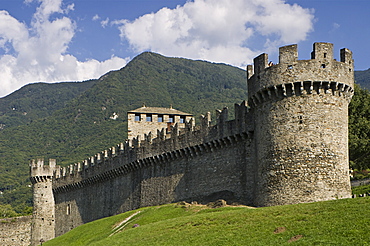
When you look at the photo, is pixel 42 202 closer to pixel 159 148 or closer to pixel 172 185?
pixel 159 148

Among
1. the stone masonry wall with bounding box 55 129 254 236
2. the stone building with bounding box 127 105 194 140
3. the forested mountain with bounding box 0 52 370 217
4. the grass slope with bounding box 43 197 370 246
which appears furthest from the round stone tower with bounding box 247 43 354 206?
the forested mountain with bounding box 0 52 370 217

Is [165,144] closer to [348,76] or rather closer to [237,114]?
[237,114]

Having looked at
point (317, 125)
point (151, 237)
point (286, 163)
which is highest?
point (317, 125)

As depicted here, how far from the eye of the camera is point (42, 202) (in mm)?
71062

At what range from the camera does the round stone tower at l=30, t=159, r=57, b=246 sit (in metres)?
69.4

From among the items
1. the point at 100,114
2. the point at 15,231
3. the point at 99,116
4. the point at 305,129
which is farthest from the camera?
the point at 100,114

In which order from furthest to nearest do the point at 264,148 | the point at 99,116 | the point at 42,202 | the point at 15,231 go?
the point at 99,116, the point at 42,202, the point at 15,231, the point at 264,148

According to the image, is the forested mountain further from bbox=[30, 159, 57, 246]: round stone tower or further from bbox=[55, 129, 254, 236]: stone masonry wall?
bbox=[55, 129, 254, 236]: stone masonry wall

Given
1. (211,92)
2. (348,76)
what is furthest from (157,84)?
(348,76)

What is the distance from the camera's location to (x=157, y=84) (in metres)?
185

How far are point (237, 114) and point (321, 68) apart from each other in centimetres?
801

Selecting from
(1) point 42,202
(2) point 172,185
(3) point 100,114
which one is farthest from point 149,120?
(3) point 100,114

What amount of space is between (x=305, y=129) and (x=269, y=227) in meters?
9.32

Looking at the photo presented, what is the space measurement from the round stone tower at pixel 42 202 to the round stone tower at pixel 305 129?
3884 cm
